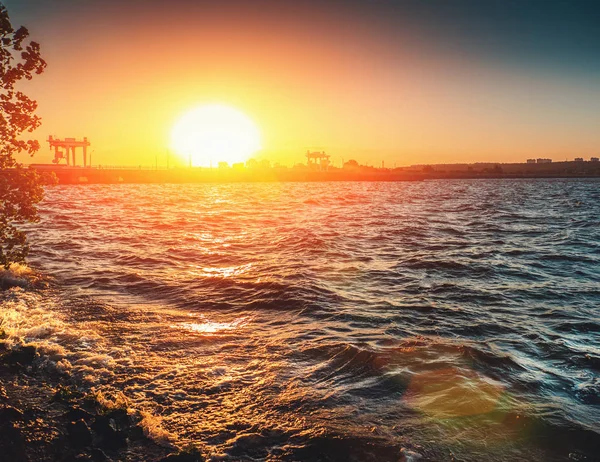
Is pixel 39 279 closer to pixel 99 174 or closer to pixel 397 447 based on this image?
pixel 397 447

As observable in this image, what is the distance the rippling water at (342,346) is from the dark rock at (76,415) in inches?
29.9

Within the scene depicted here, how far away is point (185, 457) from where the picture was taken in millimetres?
5746

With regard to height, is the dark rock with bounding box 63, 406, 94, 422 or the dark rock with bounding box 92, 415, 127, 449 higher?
the dark rock with bounding box 63, 406, 94, 422

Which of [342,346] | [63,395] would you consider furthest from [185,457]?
[342,346]

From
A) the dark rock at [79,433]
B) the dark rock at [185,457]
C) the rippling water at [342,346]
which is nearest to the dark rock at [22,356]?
the rippling water at [342,346]

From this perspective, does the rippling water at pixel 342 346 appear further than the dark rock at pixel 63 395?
No

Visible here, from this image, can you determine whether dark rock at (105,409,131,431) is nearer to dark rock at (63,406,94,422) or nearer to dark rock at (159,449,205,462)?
dark rock at (63,406,94,422)

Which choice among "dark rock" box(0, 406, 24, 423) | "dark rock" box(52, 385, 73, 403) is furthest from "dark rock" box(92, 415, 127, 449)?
"dark rock" box(0, 406, 24, 423)

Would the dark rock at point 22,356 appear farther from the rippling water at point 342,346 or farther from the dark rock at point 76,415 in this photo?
the dark rock at point 76,415

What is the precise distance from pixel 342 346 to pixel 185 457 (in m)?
5.02

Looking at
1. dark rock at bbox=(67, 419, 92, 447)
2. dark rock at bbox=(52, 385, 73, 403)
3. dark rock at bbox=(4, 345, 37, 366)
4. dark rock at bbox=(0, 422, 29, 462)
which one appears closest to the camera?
dark rock at bbox=(0, 422, 29, 462)

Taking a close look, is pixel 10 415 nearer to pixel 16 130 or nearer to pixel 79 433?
pixel 79 433

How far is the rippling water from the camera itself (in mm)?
6660

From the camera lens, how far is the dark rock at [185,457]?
571cm
